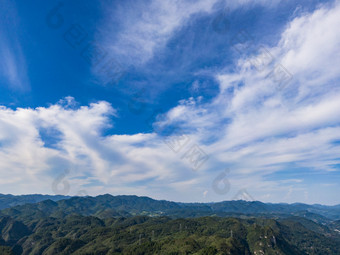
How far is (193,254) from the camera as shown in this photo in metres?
197

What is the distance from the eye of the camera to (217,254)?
182m

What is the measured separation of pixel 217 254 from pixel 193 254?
26.3m

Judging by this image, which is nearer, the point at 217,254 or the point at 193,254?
the point at 217,254
